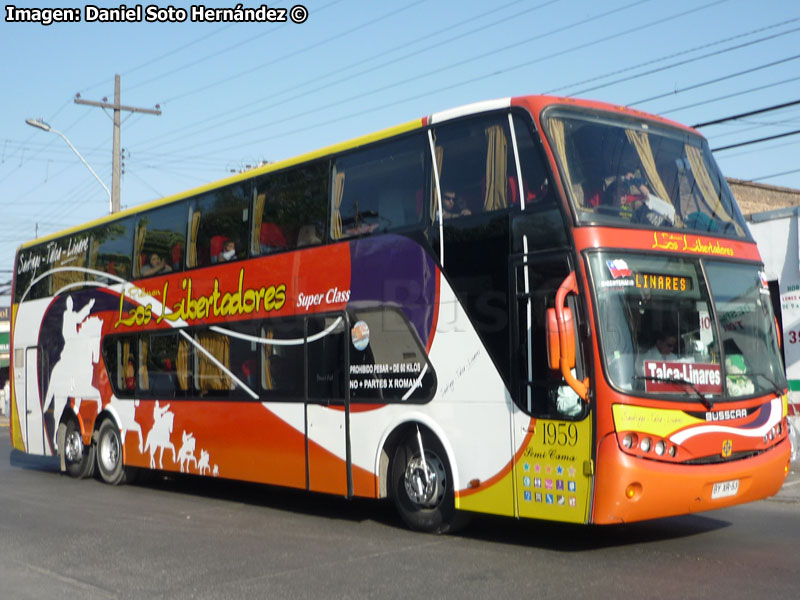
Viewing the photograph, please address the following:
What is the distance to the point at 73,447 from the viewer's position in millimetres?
17172

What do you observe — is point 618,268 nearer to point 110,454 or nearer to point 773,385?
point 773,385

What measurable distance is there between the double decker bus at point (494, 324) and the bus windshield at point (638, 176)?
0.02 metres

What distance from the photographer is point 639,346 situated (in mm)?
8469

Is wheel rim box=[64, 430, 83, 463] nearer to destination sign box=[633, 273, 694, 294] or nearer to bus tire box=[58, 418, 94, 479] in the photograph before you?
bus tire box=[58, 418, 94, 479]

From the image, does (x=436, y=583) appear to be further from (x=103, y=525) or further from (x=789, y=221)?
(x=789, y=221)

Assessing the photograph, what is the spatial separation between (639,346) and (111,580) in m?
4.79

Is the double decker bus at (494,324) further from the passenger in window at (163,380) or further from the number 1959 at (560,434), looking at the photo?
the passenger in window at (163,380)

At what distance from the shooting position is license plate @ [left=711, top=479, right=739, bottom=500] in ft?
28.0

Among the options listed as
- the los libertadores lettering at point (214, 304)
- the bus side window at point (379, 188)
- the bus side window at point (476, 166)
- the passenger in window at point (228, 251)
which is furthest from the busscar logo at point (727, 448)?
the passenger in window at point (228, 251)

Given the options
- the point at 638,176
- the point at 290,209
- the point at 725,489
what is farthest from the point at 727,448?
the point at 290,209

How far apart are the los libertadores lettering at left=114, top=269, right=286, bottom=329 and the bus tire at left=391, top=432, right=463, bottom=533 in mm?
2733

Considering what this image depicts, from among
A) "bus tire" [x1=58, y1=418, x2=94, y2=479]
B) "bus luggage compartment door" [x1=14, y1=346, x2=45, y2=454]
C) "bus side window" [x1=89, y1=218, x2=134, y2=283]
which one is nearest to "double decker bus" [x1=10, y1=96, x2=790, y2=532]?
"bus side window" [x1=89, y1=218, x2=134, y2=283]

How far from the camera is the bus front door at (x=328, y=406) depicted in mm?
11070

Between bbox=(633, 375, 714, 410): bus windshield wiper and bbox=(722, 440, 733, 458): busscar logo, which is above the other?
bbox=(633, 375, 714, 410): bus windshield wiper
